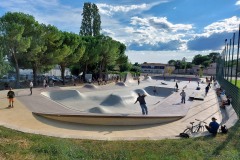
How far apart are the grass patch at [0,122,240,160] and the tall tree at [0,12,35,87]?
72.4ft

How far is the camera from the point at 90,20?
5722 centimetres

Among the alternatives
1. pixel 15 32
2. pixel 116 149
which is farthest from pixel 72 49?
pixel 116 149

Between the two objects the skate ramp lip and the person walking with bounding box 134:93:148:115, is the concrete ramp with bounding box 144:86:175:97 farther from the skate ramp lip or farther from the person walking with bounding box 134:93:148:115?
the person walking with bounding box 134:93:148:115

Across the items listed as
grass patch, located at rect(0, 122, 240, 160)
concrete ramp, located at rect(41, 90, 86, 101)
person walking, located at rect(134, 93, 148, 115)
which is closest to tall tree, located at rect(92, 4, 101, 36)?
concrete ramp, located at rect(41, 90, 86, 101)

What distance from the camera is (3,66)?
39.8 m

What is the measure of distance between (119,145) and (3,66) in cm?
3630

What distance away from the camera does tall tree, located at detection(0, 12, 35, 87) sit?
96.5 feet

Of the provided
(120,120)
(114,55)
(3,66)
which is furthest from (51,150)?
(114,55)

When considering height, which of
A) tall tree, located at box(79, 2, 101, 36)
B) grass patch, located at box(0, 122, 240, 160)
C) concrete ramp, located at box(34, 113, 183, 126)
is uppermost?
tall tree, located at box(79, 2, 101, 36)

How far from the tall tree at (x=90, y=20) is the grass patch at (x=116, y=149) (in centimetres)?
4913

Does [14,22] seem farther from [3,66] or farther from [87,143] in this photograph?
[87,143]

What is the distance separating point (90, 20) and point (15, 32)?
97.4ft

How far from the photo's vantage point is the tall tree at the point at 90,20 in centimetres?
5700

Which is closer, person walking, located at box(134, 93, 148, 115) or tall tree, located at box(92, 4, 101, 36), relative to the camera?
person walking, located at box(134, 93, 148, 115)
